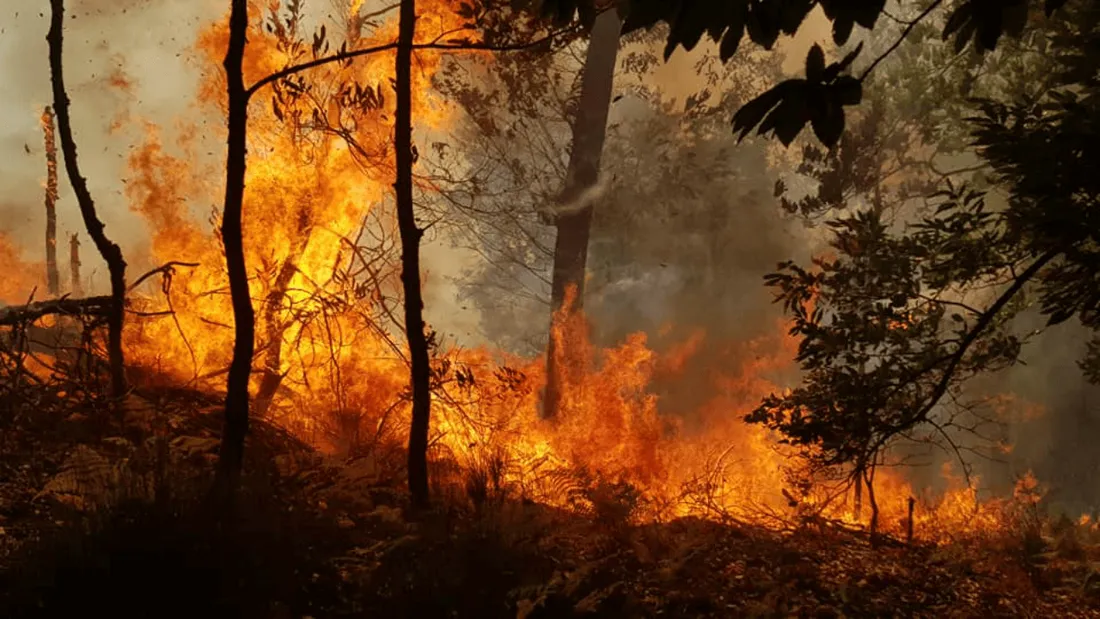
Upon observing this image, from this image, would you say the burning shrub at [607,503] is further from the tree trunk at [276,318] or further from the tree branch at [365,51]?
the tree trunk at [276,318]

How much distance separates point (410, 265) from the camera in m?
6.13

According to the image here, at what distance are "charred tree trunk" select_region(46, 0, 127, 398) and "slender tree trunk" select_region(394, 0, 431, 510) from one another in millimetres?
2640

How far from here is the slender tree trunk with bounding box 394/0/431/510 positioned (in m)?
6.05

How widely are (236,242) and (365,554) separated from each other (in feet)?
7.71

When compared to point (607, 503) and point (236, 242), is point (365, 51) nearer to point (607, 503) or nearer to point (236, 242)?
point (236, 242)

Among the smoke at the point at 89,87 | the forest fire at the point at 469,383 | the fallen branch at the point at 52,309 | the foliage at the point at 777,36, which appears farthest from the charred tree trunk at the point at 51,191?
the foliage at the point at 777,36

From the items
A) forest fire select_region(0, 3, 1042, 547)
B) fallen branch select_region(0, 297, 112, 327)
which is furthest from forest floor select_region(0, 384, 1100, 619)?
forest fire select_region(0, 3, 1042, 547)

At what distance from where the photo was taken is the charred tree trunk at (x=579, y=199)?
46.8 ft

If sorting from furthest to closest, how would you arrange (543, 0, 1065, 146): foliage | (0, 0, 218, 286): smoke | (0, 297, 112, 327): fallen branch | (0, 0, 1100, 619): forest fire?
(0, 0, 218, 286): smoke
(0, 297, 112, 327): fallen branch
(0, 0, 1100, 619): forest fire
(543, 0, 1065, 146): foliage

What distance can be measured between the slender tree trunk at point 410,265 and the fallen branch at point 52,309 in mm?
2940

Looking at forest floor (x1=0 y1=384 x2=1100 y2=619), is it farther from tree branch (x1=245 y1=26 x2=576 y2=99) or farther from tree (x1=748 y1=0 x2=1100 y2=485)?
tree branch (x1=245 y1=26 x2=576 y2=99)

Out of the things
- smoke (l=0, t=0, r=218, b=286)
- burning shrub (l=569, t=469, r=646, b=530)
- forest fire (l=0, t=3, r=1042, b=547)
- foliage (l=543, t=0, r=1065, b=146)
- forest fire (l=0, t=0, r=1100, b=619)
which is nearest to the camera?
foliage (l=543, t=0, r=1065, b=146)

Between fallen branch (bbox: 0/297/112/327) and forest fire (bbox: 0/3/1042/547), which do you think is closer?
fallen branch (bbox: 0/297/112/327)

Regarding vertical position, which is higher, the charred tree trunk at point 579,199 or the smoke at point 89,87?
the smoke at point 89,87
